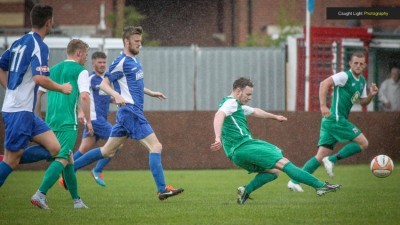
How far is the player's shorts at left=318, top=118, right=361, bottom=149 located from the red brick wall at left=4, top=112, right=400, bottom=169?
5.08 metres

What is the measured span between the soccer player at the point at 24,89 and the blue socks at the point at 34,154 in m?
0.21

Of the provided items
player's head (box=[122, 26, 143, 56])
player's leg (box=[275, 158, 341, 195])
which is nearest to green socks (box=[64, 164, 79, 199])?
player's head (box=[122, 26, 143, 56])

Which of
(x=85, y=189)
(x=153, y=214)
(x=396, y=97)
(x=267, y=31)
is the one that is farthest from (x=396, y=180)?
(x=267, y=31)

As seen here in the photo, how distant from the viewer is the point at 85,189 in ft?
43.8

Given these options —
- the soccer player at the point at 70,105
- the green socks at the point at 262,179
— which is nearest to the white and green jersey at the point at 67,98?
the soccer player at the point at 70,105

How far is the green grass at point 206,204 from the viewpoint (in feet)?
29.2

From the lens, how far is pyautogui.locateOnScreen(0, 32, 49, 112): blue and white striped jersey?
30.5 feet

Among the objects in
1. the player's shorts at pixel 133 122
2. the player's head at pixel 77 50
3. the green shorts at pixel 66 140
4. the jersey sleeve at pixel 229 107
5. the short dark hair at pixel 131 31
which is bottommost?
the green shorts at pixel 66 140

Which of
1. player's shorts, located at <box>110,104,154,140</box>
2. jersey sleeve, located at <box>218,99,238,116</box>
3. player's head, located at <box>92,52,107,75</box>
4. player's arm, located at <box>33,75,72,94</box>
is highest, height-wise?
player's head, located at <box>92,52,107,75</box>

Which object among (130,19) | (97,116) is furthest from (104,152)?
(130,19)

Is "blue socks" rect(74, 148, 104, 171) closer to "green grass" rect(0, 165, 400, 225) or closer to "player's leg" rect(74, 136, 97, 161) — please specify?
"green grass" rect(0, 165, 400, 225)

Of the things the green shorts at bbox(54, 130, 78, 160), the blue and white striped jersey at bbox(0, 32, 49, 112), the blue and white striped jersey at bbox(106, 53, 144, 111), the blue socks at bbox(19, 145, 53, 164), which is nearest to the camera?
the blue and white striped jersey at bbox(0, 32, 49, 112)

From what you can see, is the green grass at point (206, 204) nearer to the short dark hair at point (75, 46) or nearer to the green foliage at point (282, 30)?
the short dark hair at point (75, 46)

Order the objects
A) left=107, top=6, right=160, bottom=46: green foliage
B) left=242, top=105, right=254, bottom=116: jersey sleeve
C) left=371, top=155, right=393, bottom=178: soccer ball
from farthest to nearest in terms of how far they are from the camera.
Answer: left=107, top=6, right=160, bottom=46: green foliage, left=371, top=155, right=393, bottom=178: soccer ball, left=242, top=105, right=254, bottom=116: jersey sleeve
